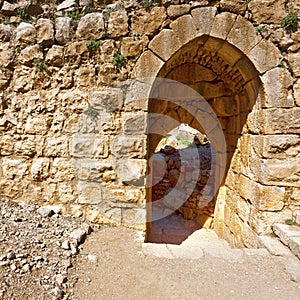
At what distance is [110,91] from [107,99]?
99 mm

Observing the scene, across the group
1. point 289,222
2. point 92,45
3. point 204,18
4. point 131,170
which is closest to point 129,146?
point 131,170

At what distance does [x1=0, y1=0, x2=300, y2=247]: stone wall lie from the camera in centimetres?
261

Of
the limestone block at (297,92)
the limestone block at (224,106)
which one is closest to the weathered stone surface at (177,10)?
the limestone block at (297,92)

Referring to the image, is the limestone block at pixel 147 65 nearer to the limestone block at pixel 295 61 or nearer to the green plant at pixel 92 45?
the green plant at pixel 92 45

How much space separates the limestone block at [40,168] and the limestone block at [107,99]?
910 mm

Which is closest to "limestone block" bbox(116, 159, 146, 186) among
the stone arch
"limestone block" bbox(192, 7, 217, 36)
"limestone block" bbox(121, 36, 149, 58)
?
the stone arch

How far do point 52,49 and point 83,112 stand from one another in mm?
814

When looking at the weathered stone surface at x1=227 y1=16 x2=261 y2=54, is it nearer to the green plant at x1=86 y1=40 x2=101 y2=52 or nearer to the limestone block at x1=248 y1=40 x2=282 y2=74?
the limestone block at x1=248 y1=40 x2=282 y2=74

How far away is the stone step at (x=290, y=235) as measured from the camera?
2311 mm

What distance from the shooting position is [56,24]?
266 centimetres

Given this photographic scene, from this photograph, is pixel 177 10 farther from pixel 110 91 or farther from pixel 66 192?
pixel 66 192

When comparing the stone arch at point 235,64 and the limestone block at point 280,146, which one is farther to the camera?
the limestone block at point 280,146

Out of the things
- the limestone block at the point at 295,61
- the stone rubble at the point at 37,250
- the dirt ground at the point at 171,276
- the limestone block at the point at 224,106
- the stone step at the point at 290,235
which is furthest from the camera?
the limestone block at the point at 224,106

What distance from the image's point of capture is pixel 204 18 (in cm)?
261
